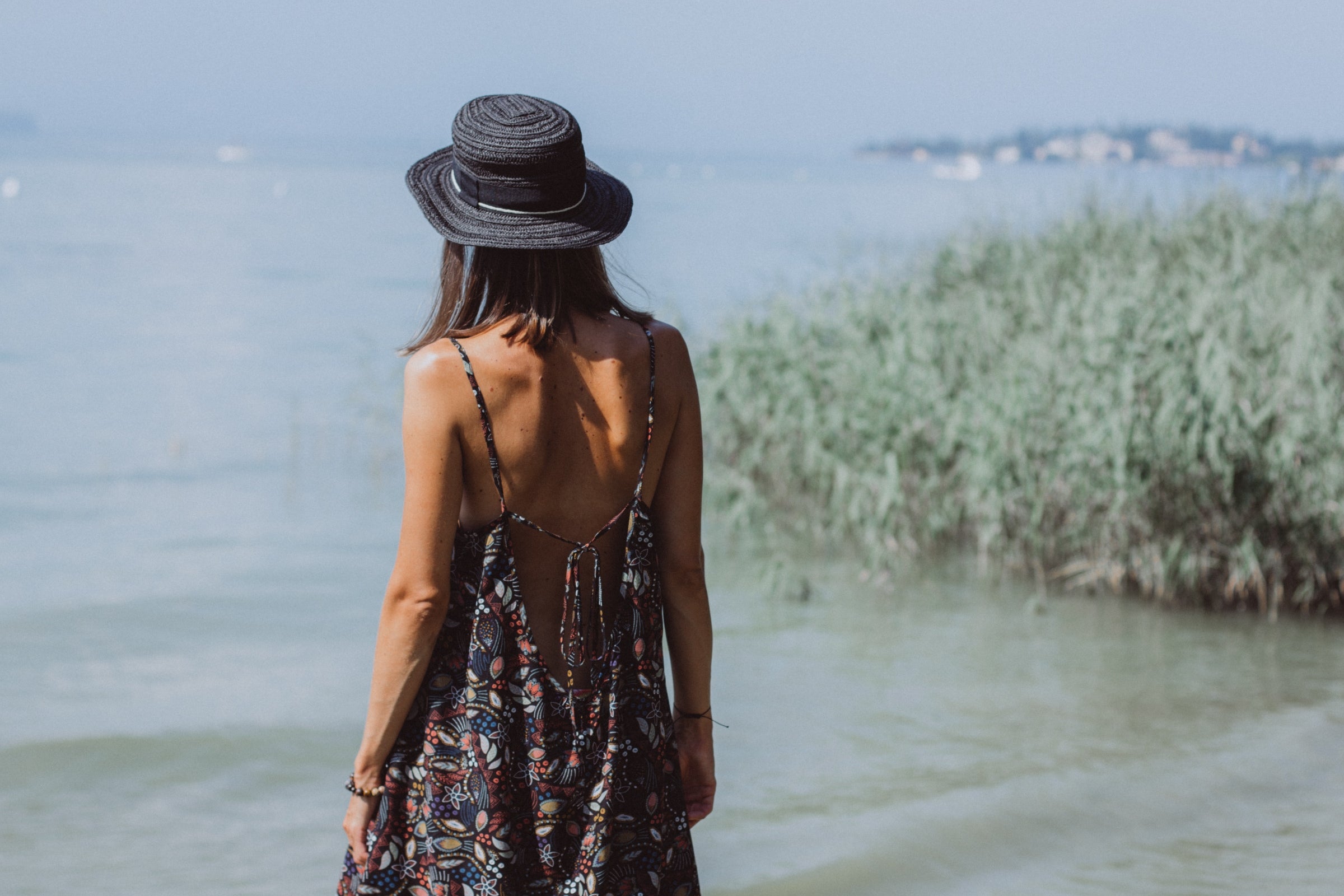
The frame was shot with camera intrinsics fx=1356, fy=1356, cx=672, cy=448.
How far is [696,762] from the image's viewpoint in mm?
2369

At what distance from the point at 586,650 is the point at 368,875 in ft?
1.58

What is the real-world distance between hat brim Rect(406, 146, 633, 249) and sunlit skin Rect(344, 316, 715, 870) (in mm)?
142

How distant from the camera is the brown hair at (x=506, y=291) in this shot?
2.06 meters

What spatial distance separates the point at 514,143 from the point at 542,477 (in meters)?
0.51

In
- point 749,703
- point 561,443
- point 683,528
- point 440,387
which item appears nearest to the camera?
point 440,387

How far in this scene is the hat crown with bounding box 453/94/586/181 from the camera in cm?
203

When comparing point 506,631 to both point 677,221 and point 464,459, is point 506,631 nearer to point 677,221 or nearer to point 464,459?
point 464,459

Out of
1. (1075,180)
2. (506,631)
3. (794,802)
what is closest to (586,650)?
(506,631)

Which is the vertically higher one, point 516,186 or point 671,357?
point 516,186

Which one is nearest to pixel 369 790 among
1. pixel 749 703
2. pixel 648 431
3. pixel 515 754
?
pixel 515 754

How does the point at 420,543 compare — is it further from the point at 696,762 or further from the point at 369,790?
the point at 696,762

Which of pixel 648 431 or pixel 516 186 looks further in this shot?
pixel 648 431

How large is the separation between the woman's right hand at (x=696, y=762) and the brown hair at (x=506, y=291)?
74cm

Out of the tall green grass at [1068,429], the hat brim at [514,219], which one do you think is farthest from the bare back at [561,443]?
the tall green grass at [1068,429]
